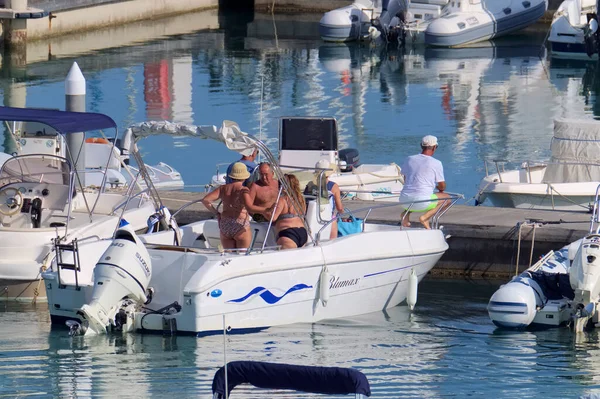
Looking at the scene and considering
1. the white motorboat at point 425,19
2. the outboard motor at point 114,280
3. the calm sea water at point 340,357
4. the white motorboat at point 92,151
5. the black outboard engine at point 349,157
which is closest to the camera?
the calm sea water at point 340,357

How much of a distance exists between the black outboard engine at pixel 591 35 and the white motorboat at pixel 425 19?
4.49m

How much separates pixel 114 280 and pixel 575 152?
913cm

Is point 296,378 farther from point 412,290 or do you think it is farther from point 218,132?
point 412,290

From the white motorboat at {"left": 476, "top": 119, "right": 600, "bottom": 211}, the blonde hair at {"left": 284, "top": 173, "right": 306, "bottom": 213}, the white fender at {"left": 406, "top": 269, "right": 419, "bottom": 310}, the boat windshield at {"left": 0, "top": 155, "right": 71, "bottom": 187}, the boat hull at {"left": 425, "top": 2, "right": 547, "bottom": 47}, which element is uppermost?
the boat hull at {"left": 425, "top": 2, "right": 547, "bottom": 47}

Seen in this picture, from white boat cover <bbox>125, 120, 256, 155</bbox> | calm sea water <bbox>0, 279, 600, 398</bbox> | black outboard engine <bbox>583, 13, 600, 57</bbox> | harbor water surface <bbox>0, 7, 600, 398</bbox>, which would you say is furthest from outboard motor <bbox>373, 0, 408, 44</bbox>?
white boat cover <bbox>125, 120, 256, 155</bbox>

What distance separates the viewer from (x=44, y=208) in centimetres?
1578

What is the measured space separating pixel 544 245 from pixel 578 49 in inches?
1062

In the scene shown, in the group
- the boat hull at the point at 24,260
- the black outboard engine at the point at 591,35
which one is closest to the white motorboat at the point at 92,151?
the boat hull at the point at 24,260

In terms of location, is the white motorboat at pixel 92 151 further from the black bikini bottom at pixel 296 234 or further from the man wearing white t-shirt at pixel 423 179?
the black bikini bottom at pixel 296 234

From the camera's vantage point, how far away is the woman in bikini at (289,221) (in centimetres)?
1365

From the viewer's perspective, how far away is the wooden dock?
15.7 m

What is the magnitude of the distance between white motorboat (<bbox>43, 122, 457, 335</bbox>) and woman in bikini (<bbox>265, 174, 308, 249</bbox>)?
0.11 m

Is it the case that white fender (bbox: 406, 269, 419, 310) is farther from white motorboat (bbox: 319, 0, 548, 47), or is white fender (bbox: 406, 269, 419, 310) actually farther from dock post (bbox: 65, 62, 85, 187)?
white motorboat (bbox: 319, 0, 548, 47)

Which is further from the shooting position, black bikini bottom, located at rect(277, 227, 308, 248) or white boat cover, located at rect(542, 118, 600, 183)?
white boat cover, located at rect(542, 118, 600, 183)
